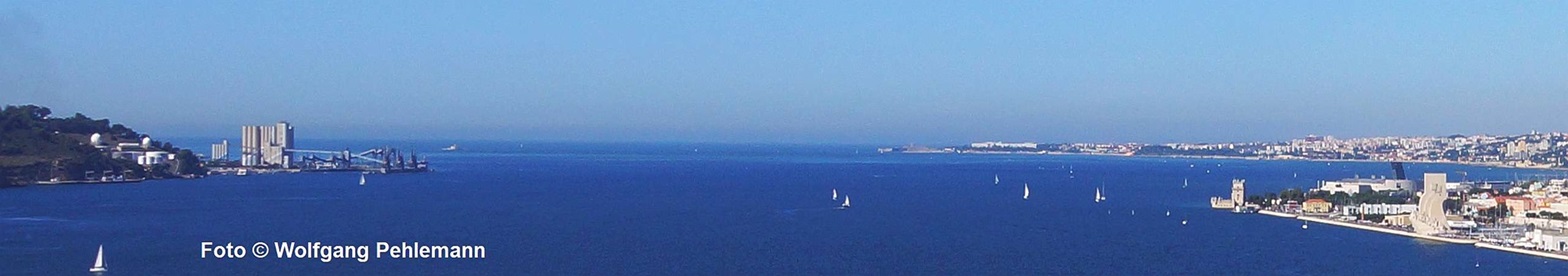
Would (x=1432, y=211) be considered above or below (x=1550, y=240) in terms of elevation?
above

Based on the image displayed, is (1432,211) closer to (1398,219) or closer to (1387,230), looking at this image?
(1387,230)

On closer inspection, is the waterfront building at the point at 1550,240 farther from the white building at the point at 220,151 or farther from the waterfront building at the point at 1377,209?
the white building at the point at 220,151

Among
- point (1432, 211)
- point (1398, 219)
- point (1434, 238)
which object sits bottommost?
point (1434, 238)

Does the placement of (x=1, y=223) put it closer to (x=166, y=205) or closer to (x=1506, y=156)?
(x=166, y=205)

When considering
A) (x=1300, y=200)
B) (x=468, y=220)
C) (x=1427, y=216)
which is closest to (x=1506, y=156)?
(x=1300, y=200)

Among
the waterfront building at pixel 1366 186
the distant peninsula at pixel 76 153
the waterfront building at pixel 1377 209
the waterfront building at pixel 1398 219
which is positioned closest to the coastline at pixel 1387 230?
the waterfront building at pixel 1398 219

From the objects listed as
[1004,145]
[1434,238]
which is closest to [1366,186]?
[1434,238]

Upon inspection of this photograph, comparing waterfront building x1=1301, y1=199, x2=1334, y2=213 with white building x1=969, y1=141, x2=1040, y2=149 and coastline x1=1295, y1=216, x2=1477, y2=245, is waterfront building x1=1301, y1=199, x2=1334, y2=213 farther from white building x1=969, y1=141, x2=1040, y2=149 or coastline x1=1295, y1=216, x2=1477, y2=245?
white building x1=969, y1=141, x2=1040, y2=149
